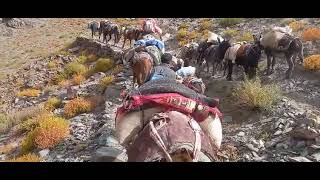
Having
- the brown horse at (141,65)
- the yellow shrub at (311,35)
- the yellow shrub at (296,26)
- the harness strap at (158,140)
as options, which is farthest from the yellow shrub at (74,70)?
the harness strap at (158,140)

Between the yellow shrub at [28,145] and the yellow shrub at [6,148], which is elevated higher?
the yellow shrub at [28,145]

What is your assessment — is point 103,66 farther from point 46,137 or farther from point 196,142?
point 196,142

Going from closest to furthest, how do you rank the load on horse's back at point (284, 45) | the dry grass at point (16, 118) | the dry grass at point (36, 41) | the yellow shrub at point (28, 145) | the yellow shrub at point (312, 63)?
1. the yellow shrub at point (28, 145)
2. the load on horse's back at point (284, 45)
3. the yellow shrub at point (312, 63)
4. the dry grass at point (16, 118)
5. the dry grass at point (36, 41)

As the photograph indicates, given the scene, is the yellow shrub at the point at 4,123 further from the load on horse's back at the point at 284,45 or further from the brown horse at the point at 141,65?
the load on horse's back at the point at 284,45

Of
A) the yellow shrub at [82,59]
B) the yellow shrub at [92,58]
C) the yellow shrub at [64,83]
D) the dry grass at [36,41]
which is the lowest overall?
the dry grass at [36,41]

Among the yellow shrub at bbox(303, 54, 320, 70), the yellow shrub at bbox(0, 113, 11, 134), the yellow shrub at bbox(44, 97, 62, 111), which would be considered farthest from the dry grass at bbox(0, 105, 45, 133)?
the yellow shrub at bbox(303, 54, 320, 70)

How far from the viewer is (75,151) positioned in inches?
352

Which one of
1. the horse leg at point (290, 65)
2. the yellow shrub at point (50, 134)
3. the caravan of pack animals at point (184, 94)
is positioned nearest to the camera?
the caravan of pack animals at point (184, 94)

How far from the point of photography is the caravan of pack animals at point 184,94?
4449 millimetres

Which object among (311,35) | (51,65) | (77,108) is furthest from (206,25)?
(77,108)

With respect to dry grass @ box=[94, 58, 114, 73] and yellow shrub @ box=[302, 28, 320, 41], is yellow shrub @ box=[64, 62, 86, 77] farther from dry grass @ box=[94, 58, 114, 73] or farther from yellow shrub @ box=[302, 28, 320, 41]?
yellow shrub @ box=[302, 28, 320, 41]

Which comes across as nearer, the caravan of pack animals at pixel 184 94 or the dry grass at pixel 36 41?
the caravan of pack animals at pixel 184 94

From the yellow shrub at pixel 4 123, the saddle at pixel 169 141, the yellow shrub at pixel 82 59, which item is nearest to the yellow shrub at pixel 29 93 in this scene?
the yellow shrub at pixel 4 123
